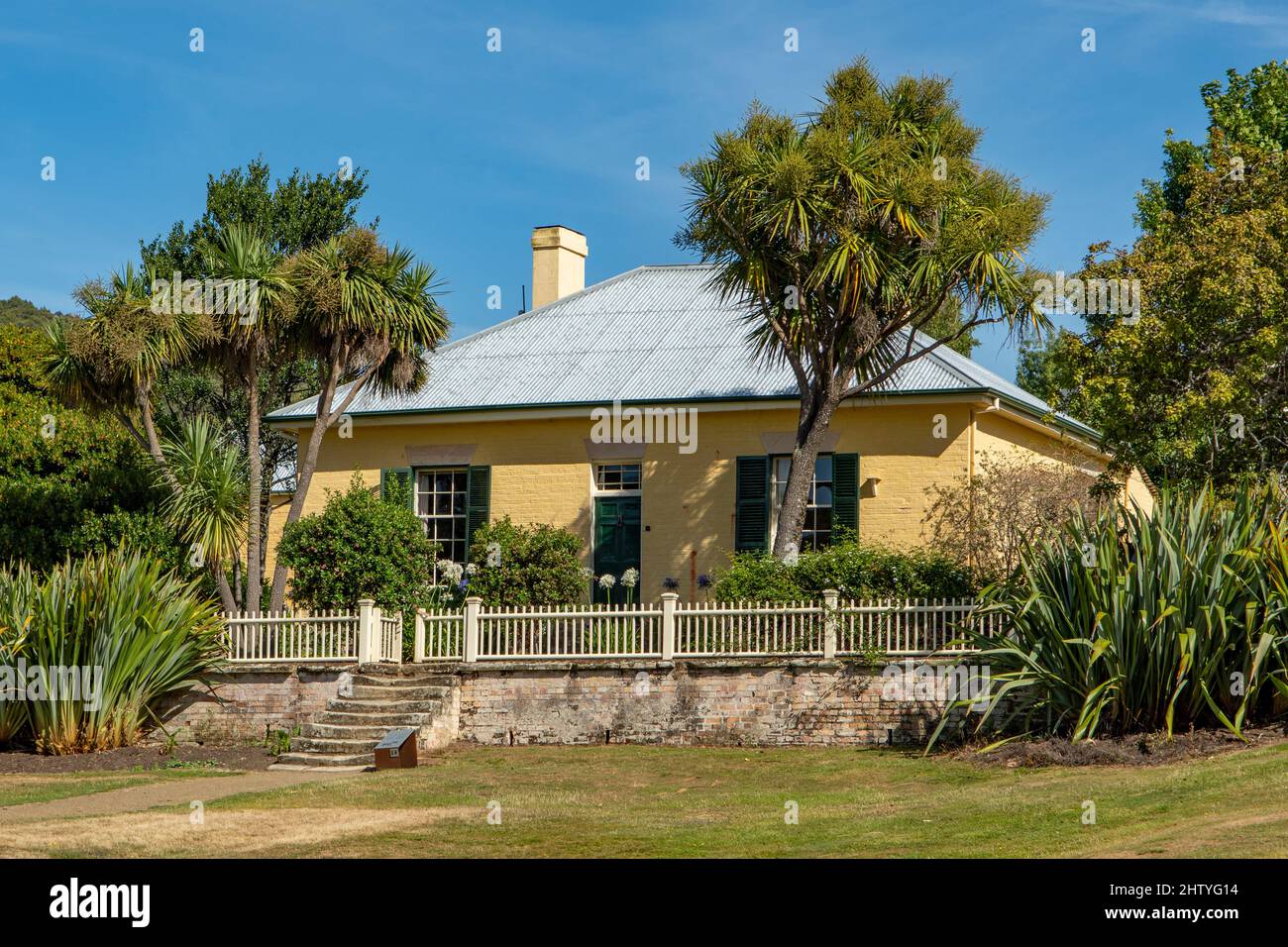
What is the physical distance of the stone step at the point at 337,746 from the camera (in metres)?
16.8

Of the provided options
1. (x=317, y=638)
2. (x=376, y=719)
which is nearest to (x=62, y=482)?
(x=317, y=638)

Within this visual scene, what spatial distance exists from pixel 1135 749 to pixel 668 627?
5.57 meters

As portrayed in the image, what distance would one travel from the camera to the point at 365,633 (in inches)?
728

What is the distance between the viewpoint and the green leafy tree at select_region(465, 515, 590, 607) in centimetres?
2078

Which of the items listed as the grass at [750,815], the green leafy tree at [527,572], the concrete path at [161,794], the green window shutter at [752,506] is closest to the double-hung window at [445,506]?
the green leafy tree at [527,572]

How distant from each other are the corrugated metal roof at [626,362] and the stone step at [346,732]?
21.3 feet

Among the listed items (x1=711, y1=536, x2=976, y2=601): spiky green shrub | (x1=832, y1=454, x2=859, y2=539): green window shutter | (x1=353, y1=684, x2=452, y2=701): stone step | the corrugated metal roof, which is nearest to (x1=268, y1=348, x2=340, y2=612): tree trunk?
the corrugated metal roof

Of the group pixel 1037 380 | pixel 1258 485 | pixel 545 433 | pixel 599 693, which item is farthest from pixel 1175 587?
pixel 1037 380

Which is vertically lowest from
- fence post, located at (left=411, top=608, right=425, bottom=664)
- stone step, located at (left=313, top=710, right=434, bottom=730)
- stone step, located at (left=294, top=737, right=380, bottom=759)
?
stone step, located at (left=294, top=737, right=380, bottom=759)

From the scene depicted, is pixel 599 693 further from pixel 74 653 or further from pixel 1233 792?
pixel 1233 792

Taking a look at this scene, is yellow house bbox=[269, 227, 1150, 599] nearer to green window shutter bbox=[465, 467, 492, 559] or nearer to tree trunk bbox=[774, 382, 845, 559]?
green window shutter bbox=[465, 467, 492, 559]

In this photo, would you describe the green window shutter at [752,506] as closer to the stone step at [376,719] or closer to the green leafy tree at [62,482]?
the stone step at [376,719]

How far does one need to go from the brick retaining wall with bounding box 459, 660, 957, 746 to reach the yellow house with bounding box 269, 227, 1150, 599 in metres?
4.05

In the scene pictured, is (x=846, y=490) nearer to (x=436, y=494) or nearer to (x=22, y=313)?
(x=436, y=494)
